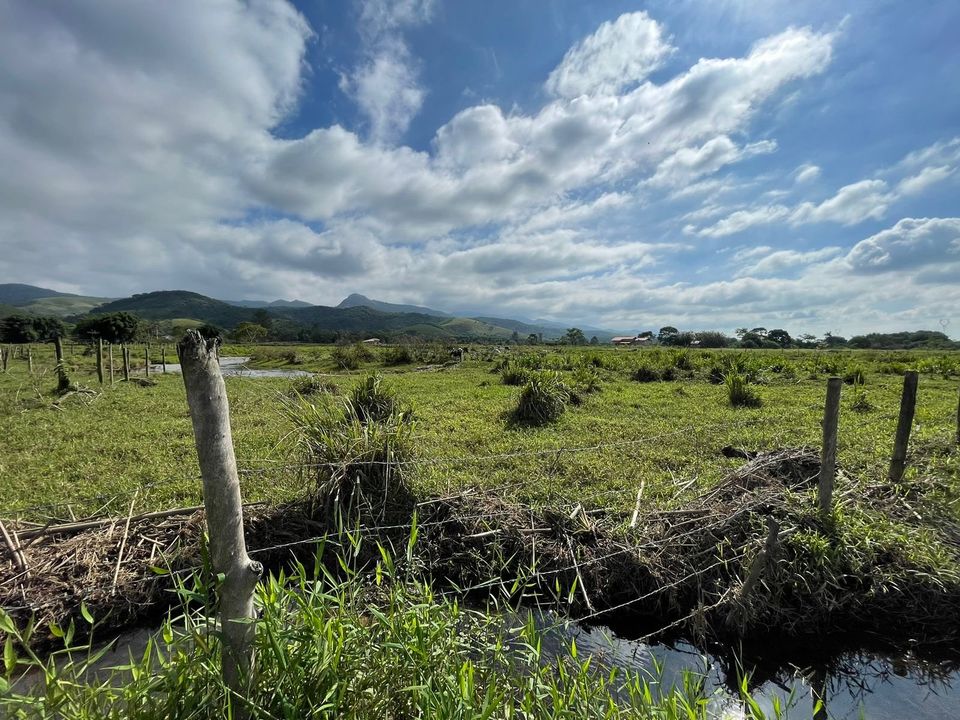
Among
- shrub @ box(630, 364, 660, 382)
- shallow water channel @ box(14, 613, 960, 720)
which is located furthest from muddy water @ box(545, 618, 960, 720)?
shrub @ box(630, 364, 660, 382)

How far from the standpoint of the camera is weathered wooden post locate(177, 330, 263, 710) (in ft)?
6.65

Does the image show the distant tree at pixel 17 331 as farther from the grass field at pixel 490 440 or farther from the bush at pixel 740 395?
the bush at pixel 740 395

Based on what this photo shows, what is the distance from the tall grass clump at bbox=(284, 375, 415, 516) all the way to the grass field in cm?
33

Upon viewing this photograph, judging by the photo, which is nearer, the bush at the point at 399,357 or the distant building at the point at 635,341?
the bush at the point at 399,357

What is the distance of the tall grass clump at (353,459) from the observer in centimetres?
507

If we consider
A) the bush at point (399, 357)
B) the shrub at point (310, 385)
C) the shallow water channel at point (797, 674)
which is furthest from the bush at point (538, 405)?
the bush at point (399, 357)

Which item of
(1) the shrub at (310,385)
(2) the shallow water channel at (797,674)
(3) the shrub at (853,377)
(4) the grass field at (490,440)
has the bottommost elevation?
(2) the shallow water channel at (797,674)

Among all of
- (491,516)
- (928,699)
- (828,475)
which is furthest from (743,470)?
(491,516)

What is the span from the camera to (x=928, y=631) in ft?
13.5

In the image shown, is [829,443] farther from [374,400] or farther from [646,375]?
[646,375]

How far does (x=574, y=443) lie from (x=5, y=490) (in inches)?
359

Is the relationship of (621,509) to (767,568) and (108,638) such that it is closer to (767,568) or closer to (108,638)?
(767,568)

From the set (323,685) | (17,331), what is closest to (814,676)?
(323,685)

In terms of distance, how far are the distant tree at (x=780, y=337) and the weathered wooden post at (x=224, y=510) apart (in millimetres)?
97372
